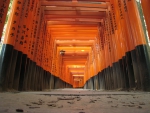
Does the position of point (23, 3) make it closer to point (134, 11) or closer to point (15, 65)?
point (15, 65)

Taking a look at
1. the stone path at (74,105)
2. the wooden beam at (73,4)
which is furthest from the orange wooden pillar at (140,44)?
the wooden beam at (73,4)

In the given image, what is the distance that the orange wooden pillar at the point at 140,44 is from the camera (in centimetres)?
387

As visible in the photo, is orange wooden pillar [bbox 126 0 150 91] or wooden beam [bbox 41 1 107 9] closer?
orange wooden pillar [bbox 126 0 150 91]

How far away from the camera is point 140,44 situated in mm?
4125

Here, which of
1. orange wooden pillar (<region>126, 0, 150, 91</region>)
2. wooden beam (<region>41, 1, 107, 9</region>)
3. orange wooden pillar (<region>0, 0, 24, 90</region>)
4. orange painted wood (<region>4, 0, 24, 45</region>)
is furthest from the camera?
wooden beam (<region>41, 1, 107, 9</region>)

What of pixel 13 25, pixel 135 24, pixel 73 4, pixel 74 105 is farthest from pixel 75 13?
pixel 74 105

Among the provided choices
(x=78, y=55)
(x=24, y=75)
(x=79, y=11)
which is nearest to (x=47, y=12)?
(x=79, y=11)

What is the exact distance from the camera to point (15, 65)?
165 inches

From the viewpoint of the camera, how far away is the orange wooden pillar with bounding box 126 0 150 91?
3867 mm

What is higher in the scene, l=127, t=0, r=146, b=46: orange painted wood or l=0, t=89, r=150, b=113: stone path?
l=127, t=0, r=146, b=46: orange painted wood

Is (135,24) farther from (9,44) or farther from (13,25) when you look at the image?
(9,44)

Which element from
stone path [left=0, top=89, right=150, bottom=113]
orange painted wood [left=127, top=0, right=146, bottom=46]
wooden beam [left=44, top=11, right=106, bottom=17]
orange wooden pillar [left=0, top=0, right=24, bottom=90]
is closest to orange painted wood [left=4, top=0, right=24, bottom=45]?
orange wooden pillar [left=0, top=0, right=24, bottom=90]

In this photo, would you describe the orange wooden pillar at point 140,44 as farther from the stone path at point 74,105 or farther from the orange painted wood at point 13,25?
the orange painted wood at point 13,25

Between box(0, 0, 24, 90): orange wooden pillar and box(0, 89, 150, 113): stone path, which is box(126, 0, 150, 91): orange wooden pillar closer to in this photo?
box(0, 89, 150, 113): stone path
